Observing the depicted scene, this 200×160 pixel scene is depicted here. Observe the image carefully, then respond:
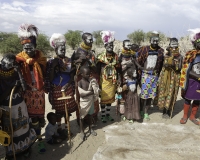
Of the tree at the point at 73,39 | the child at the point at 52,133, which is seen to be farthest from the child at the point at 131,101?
the tree at the point at 73,39

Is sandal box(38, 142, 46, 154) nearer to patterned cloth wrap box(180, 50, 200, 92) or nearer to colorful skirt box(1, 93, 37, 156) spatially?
colorful skirt box(1, 93, 37, 156)

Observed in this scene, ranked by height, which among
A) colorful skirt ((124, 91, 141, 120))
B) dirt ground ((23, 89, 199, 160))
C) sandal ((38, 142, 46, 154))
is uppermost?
colorful skirt ((124, 91, 141, 120))

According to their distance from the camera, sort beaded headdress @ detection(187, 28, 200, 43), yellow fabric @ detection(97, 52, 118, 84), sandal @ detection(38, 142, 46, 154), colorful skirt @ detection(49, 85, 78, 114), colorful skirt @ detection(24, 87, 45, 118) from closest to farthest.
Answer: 1. colorful skirt @ detection(24, 87, 45, 118)
2. sandal @ detection(38, 142, 46, 154)
3. colorful skirt @ detection(49, 85, 78, 114)
4. beaded headdress @ detection(187, 28, 200, 43)
5. yellow fabric @ detection(97, 52, 118, 84)

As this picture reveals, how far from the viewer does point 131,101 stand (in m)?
5.38

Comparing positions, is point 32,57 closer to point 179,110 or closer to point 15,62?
point 15,62

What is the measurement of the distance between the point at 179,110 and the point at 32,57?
501 cm

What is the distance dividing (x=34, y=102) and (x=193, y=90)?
12.5ft

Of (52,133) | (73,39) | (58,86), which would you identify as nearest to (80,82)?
(58,86)

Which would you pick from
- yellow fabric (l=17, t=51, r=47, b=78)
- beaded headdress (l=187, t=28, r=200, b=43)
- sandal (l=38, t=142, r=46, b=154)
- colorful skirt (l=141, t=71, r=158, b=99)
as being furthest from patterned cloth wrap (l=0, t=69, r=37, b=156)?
beaded headdress (l=187, t=28, r=200, b=43)

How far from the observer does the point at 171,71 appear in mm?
5547

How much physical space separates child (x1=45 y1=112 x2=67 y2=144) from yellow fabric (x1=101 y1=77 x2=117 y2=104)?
1.37m

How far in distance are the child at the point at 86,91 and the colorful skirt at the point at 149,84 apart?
160cm

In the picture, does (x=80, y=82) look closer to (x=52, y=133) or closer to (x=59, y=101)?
(x=59, y=101)

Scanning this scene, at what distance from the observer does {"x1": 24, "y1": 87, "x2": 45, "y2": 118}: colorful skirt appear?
388cm
